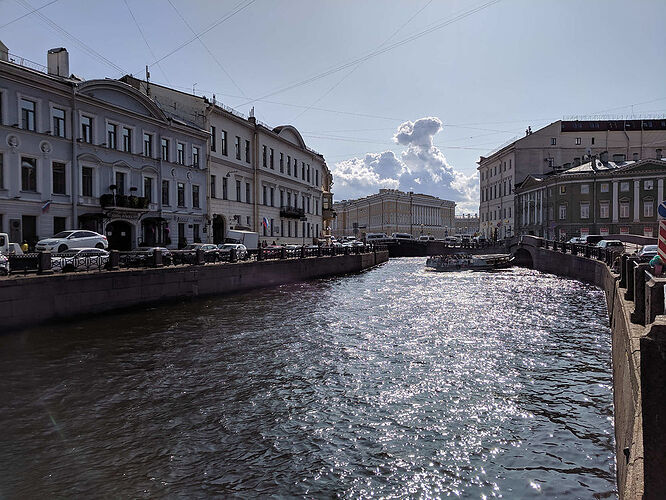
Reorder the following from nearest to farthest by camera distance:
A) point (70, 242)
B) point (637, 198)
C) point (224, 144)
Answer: point (70, 242)
point (224, 144)
point (637, 198)

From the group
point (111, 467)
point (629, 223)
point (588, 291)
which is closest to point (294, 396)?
point (111, 467)

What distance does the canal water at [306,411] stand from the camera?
241 inches

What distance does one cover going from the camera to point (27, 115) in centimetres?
2433

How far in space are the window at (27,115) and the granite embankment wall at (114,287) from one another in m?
11.6

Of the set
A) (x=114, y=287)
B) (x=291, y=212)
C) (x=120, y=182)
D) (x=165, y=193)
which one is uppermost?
(x=120, y=182)

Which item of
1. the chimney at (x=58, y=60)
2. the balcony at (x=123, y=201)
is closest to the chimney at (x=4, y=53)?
the chimney at (x=58, y=60)

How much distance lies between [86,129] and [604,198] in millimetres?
54048

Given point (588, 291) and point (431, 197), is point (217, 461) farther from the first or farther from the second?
point (431, 197)

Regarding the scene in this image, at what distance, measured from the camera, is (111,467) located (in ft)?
20.9

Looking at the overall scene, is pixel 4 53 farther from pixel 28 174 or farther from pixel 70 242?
pixel 70 242

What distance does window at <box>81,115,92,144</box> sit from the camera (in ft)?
89.8

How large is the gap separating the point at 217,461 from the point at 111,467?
1.39 m

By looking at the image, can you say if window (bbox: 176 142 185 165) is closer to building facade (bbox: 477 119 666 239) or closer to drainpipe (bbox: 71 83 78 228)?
drainpipe (bbox: 71 83 78 228)

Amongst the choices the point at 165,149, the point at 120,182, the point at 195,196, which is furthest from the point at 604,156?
the point at 120,182
